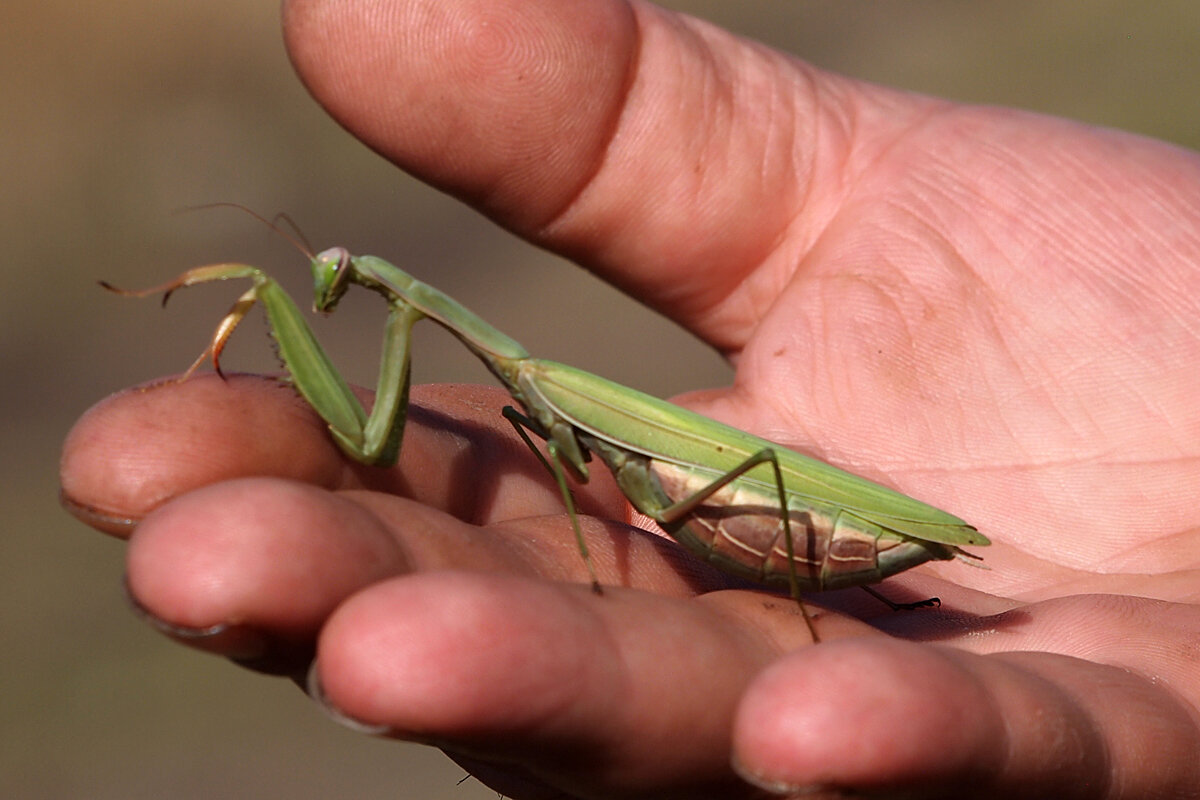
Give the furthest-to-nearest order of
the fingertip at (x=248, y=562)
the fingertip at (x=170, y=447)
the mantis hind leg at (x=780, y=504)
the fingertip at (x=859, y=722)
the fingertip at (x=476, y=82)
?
the fingertip at (x=476, y=82)
the mantis hind leg at (x=780, y=504)
the fingertip at (x=170, y=447)
the fingertip at (x=248, y=562)
the fingertip at (x=859, y=722)

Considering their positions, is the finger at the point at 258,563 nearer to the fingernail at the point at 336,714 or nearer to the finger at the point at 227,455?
the fingernail at the point at 336,714

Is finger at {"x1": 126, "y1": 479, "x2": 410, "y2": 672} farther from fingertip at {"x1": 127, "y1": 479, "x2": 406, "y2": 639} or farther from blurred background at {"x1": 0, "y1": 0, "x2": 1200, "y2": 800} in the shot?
blurred background at {"x1": 0, "y1": 0, "x2": 1200, "y2": 800}

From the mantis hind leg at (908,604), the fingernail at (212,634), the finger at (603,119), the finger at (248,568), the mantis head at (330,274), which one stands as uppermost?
the finger at (603,119)

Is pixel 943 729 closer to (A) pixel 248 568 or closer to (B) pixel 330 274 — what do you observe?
(A) pixel 248 568

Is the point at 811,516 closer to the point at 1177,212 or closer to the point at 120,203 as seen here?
the point at 1177,212

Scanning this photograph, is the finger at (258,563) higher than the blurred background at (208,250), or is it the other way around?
the finger at (258,563)

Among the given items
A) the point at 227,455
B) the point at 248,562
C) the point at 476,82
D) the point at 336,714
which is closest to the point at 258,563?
the point at 248,562

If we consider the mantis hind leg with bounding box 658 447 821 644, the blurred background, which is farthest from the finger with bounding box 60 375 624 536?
the blurred background

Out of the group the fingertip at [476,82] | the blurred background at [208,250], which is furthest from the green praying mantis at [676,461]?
the blurred background at [208,250]
